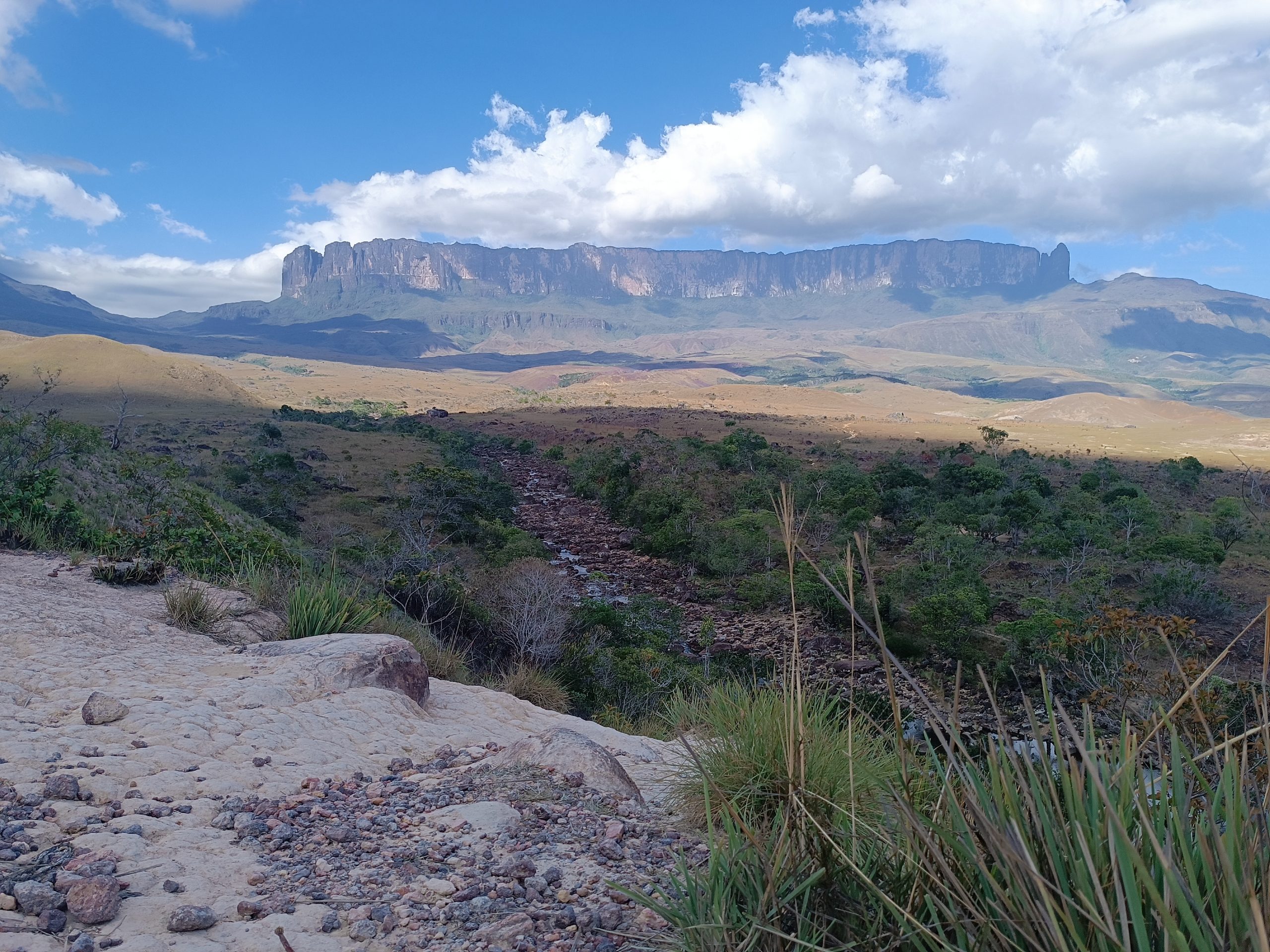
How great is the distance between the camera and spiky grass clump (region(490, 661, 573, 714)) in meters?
7.66

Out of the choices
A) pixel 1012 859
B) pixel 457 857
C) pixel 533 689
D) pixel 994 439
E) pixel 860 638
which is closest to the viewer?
pixel 1012 859

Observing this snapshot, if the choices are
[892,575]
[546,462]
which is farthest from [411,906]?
[546,462]

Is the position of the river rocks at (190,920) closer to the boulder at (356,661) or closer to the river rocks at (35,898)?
the river rocks at (35,898)

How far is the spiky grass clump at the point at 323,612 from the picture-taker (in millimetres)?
6652

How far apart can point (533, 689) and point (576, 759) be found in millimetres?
3638

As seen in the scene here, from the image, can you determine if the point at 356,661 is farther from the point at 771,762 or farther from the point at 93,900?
the point at 771,762

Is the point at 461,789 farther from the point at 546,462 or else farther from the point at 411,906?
the point at 546,462

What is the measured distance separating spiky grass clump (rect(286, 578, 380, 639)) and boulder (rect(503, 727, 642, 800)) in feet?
8.66

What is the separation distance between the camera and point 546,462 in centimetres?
4094

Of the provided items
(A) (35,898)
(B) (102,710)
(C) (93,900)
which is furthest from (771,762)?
(B) (102,710)

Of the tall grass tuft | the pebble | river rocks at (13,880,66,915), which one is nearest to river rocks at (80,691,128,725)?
the pebble

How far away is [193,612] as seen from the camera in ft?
21.1

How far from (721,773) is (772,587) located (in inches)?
536

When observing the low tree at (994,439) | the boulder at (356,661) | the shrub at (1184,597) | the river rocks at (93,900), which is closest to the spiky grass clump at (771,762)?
the river rocks at (93,900)
